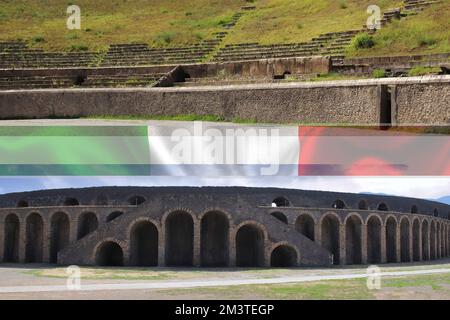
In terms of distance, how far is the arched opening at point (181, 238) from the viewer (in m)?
30.9

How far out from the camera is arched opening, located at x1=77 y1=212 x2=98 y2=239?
3247 cm

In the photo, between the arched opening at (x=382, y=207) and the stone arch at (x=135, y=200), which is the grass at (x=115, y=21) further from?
the arched opening at (x=382, y=207)

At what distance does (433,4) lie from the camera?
42875 millimetres

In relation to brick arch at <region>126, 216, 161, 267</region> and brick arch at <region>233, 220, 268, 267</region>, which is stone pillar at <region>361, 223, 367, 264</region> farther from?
brick arch at <region>126, 216, 161, 267</region>

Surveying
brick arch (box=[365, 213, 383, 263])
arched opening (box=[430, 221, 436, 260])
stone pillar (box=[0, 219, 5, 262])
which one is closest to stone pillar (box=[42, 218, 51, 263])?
stone pillar (box=[0, 219, 5, 262])

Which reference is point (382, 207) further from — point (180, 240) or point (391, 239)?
point (180, 240)

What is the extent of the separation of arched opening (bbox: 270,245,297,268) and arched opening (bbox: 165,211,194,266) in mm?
3579

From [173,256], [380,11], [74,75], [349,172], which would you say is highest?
[380,11]

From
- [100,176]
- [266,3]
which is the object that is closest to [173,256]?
[100,176]

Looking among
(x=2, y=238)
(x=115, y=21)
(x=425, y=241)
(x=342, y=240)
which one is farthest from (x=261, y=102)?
(x=115, y=21)

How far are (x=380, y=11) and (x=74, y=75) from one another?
1942 centimetres

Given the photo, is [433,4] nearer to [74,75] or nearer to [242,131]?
[74,75]
